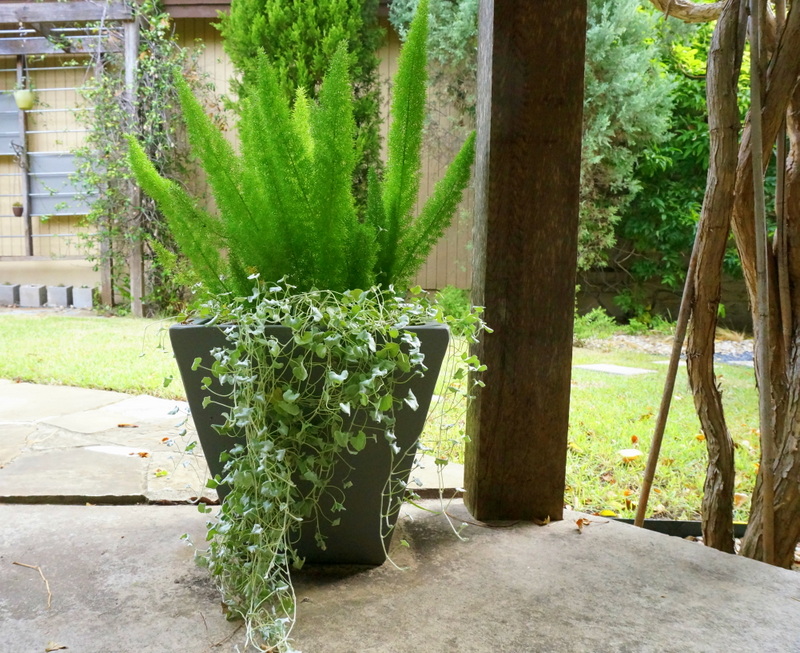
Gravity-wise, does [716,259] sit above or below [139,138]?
below

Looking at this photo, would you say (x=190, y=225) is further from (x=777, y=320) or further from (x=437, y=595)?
(x=777, y=320)

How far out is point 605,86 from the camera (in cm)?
439

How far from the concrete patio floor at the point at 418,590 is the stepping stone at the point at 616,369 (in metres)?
2.23

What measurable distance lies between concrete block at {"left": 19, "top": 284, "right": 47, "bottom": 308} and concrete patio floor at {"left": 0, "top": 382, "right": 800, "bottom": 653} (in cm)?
493

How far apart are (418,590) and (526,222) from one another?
655 millimetres

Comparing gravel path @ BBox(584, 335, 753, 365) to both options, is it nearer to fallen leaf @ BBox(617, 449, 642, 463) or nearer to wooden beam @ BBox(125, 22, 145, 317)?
fallen leaf @ BBox(617, 449, 642, 463)

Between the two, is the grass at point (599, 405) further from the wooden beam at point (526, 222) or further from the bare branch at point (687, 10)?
the bare branch at point (687, 10)

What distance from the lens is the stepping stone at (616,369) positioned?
3373mm

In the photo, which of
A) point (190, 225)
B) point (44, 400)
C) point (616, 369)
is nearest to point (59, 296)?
point (44, 400)

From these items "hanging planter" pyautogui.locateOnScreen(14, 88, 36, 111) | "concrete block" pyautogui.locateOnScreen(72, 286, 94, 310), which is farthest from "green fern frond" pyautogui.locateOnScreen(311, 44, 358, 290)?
"hanging planter" pyautogui.locateOnScreen(14, 88, 36, 111)

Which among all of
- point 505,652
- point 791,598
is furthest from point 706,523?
point 505,652

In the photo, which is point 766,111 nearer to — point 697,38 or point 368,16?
point 368,16

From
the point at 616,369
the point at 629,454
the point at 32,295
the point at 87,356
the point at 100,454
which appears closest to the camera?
the point at 100,454

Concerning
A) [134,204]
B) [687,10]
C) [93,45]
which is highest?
[93,45]
